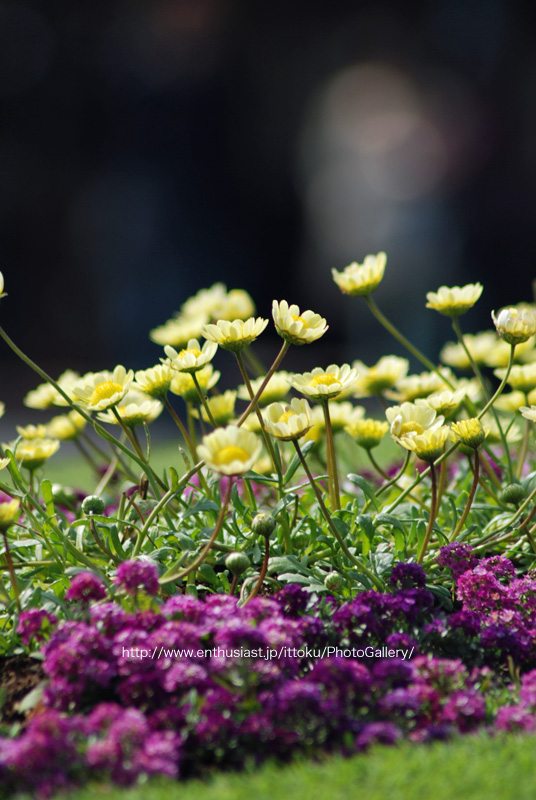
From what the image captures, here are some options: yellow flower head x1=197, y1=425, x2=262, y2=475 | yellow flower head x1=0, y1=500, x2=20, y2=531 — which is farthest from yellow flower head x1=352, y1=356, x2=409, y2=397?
yellow flower head x1=0, y1=500, x2=20, y2=531

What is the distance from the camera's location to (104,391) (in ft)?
5.56

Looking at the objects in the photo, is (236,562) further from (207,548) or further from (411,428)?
(411,428)

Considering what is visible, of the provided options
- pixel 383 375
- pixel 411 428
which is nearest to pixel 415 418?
pixel 411 428

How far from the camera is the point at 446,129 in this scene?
8141 millimetres

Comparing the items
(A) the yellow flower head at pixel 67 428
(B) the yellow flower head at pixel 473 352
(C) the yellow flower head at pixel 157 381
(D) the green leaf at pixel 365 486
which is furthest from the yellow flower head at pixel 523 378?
(A) the yellow flower head at pixel 67 428

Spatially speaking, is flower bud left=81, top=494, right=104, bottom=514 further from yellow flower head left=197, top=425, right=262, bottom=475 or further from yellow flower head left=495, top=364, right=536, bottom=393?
yellow flower head left=495, top=364, right=536, bottom=393

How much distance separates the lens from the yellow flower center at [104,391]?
1.69 meters

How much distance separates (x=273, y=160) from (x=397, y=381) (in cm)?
658

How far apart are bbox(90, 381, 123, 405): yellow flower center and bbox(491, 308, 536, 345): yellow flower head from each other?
71 cm

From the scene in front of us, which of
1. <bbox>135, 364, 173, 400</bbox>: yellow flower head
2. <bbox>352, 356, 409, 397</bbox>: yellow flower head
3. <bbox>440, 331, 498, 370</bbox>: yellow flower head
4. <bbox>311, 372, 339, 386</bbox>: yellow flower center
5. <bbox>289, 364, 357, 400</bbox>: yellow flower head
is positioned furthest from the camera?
<bbox>440, 331, 498, 370</bbox>: yellow flower head

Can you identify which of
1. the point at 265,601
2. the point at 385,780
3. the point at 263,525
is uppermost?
the point at 263,525

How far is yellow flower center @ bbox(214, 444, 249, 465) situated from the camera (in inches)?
52.7

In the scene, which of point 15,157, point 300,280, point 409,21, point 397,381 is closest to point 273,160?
point 300,280

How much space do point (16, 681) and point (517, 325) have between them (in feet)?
3.51
